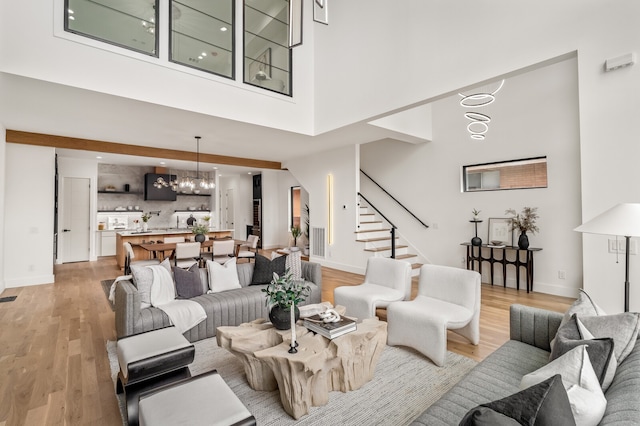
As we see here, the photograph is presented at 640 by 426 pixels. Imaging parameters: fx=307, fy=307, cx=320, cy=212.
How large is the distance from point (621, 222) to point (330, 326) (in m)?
2.10

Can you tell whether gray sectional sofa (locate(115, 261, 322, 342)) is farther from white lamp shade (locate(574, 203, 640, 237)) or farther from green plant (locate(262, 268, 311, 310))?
white lamp shade (locate(574, 203, 640, 237))

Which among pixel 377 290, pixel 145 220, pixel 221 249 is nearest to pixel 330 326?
pixel 377 290

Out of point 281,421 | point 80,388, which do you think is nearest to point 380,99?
point 281,421

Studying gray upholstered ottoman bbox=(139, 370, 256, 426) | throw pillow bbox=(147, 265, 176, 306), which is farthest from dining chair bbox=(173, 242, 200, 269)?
gray upholstered ottoman bbox=(139, 370, 256, 426)

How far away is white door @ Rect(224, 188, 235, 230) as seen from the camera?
12494 mm

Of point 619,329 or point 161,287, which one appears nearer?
point 619,329

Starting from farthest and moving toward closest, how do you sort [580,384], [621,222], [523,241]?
[523,241], [621,222], [580,384]

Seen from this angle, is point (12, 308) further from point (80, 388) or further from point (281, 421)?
point (281, 421)

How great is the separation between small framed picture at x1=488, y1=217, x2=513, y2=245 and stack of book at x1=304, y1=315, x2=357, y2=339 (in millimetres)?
4197

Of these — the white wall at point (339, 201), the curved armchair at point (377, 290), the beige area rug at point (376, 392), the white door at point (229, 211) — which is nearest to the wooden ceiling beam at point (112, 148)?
the white wall at point (339, 201)

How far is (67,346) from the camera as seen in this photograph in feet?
10.6

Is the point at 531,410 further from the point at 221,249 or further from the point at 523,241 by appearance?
the point at 221,249

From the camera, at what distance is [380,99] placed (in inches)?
180

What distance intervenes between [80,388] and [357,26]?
18.8 ft
